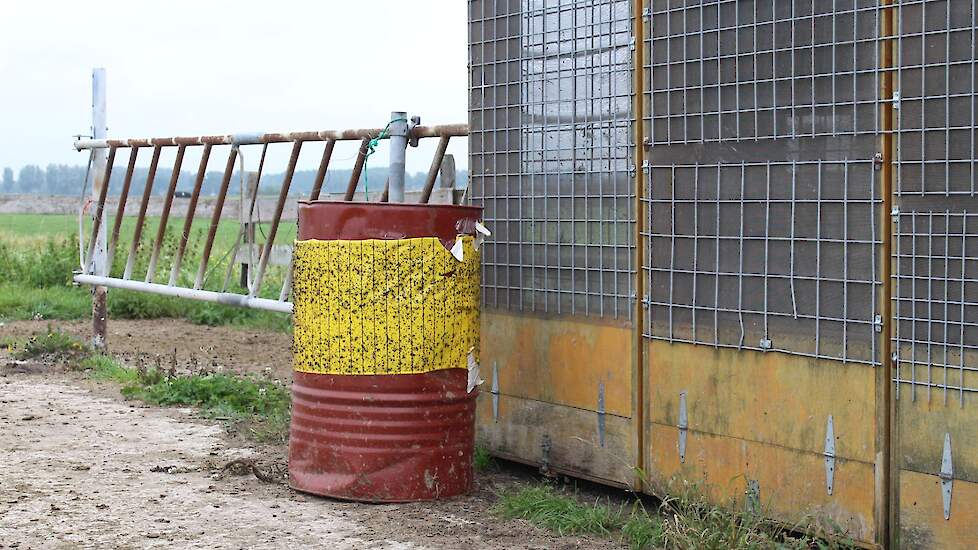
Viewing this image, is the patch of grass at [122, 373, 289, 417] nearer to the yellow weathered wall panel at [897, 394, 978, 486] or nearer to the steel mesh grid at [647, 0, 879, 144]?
the steel mesh grid at [647, 0, 879, 144]

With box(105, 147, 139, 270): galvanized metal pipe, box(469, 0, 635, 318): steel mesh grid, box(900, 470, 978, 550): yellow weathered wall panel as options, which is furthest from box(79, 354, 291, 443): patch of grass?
box(900, 470, 978, 550): yellow weathered wall panel

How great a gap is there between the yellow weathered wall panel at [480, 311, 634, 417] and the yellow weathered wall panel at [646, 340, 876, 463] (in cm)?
18

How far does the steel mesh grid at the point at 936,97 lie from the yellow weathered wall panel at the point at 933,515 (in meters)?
0.94

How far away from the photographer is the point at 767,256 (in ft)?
14.7

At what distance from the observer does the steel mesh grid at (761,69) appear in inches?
163

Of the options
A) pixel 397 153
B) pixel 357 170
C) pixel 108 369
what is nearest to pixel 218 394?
pixel 108 369

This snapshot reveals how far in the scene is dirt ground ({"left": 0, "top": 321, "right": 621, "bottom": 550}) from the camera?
4.67 meters

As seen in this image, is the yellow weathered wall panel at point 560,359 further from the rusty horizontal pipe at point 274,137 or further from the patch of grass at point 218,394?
the patch of grass at point 218,394

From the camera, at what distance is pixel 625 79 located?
5035mm

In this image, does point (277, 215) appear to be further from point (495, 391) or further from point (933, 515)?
point (933, 515)

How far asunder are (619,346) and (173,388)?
3873mm

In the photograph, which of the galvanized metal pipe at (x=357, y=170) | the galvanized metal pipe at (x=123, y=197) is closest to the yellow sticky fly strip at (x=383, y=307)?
the galvanized metal pipe at (x=357, y=170)

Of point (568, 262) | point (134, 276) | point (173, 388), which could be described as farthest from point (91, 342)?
point (568, 262)

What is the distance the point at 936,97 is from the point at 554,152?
6.23 ft
